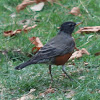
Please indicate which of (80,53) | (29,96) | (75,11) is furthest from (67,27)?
(75,11)

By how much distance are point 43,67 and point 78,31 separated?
1.66 m

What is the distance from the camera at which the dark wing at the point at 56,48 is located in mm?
5772

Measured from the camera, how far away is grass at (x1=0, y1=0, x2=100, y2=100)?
18.3 ft

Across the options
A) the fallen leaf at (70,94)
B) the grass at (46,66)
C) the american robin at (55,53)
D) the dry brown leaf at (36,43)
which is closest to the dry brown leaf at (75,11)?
the grass at (46,66)

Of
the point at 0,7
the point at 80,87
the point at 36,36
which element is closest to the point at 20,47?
the point at 36,36

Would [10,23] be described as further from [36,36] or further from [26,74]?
[26,74]

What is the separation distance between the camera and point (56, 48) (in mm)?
5871

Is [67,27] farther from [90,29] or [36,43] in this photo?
[90,29]

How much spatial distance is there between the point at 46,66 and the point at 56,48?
857mm

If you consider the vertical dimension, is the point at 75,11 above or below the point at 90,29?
above

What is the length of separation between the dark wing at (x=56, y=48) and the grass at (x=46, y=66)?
19.0 inches

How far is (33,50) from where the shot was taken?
279 inches

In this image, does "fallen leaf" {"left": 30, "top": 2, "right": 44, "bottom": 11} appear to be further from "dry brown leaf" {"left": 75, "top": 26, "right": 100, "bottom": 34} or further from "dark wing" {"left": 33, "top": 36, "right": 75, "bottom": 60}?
"dark wing" {"left": 33, "top": 36, "right": 75, "bottom": 60}

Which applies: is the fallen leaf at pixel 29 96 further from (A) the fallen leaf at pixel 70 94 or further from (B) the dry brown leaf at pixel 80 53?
(B) the dry brown leaf at pixel 80 53
